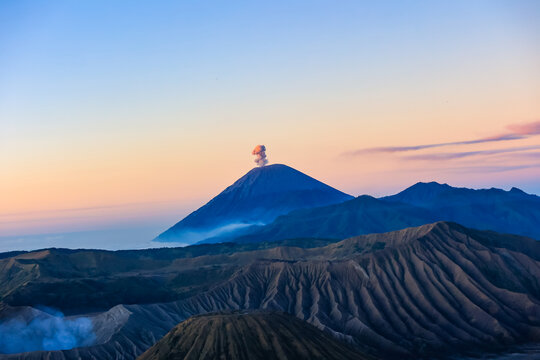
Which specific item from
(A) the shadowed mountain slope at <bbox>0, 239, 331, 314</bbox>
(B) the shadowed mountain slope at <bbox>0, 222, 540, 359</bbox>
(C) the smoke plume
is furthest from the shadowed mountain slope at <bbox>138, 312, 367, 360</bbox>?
(A) the shadowed mountain slope at <bbox>0, 239, 331, 314</bbox>

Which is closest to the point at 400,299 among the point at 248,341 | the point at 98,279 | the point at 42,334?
the point at 248,341

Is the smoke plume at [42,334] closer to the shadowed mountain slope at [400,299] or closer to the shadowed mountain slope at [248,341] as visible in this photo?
the shadowed mountain slope at [400,299]

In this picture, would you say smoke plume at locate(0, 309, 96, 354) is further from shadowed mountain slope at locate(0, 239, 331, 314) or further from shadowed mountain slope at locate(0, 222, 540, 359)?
shadowed mountain slope at locate(0, 239, 331, 314)

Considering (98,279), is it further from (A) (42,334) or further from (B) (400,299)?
(B) (400,299)

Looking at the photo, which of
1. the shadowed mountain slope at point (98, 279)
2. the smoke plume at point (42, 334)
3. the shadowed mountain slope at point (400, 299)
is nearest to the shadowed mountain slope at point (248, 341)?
the shadowed mountain slope at point (400, 299)

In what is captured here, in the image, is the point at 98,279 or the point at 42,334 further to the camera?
the point at 98,279
